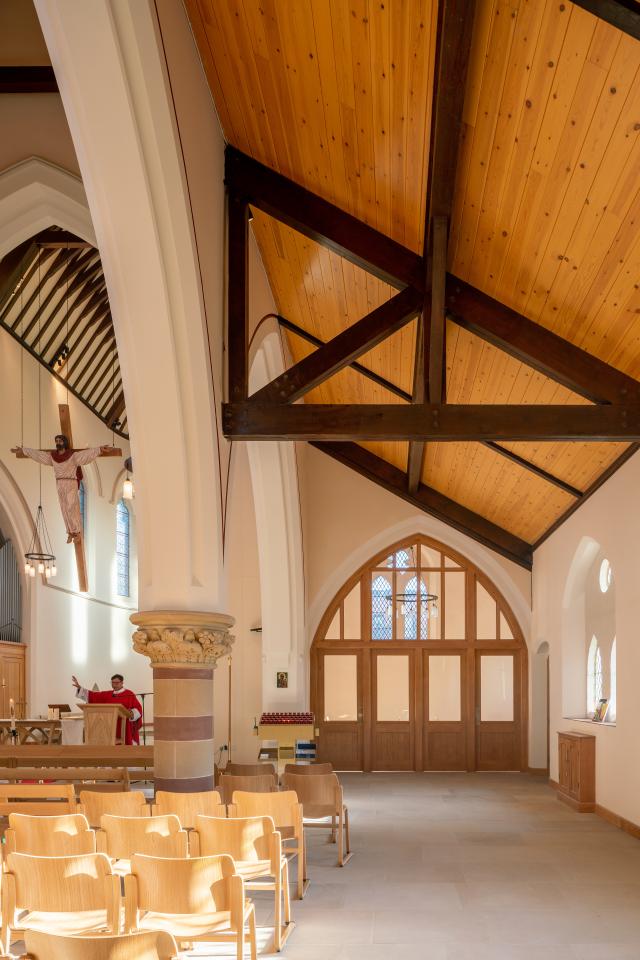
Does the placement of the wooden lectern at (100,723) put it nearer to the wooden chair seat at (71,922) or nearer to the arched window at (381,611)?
the arched window at (381,611)

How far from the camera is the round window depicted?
39.0 feet

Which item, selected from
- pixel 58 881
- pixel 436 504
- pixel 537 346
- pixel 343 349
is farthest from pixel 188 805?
pixel 436 504

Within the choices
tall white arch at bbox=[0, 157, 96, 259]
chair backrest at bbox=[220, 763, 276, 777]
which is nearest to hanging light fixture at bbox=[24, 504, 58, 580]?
chair backrest at bbox=[220, 763, 276, 777]

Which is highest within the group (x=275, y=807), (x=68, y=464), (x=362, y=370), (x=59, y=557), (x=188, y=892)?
(x=362, y=370)

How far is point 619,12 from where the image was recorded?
454cm

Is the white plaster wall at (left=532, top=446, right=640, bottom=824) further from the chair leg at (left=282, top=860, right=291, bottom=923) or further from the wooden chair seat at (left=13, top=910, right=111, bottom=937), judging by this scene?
the wooden chair seat at (left=13, top=910, right=111, bottom=937)

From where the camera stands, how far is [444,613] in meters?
15.5

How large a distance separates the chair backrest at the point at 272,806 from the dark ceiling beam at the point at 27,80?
492 cm

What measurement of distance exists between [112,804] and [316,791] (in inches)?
88.0

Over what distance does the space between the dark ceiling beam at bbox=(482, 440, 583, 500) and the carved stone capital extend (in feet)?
15.3

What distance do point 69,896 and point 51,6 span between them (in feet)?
13.4

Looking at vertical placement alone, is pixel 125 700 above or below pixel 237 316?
below

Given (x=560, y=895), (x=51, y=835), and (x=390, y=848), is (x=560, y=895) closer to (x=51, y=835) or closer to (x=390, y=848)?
(x=390, y=848)

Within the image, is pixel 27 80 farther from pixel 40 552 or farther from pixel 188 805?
pixel 40 552
